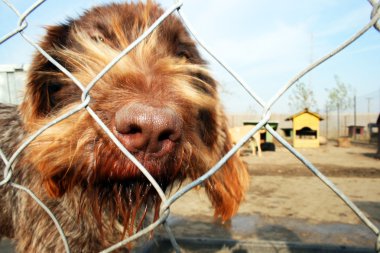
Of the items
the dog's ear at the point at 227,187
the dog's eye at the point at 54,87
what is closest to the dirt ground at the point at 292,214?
the dog's ear at the point at 227,187

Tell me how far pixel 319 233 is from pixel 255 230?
72cm

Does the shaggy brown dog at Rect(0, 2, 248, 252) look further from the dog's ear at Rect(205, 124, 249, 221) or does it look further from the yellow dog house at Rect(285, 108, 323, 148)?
the yellow dog house at Rect(285, 108, 323, 148)

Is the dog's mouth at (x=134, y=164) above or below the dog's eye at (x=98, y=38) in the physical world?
below

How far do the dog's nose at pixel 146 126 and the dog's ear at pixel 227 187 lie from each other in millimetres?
958

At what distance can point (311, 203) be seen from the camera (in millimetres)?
5121

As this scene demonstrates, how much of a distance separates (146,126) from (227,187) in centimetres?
132

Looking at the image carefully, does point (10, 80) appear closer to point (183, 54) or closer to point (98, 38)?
point (98, 38)

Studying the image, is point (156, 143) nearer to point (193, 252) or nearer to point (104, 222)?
point (104, 222)

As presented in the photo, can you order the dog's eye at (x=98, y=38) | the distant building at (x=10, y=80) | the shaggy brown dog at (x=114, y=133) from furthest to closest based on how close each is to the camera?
the distant building at (x=10, y=80), the dog's eye at (x=98, y=38), the shaggy brown dog at (x=114, y=133)

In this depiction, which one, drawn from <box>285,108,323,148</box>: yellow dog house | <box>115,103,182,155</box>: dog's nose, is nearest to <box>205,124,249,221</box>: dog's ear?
<box>115,103,182,155</box>: dog's nose

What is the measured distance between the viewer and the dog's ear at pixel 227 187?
2.17 metres

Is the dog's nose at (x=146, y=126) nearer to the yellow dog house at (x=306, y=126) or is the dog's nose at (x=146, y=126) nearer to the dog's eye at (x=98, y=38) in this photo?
→ the dog's eye at (x=98, y=38)

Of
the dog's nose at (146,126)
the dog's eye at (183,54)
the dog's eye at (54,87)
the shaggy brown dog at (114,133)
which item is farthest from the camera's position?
the dog's eye at (183,54)

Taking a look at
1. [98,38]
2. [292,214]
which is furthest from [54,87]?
[292,214]
